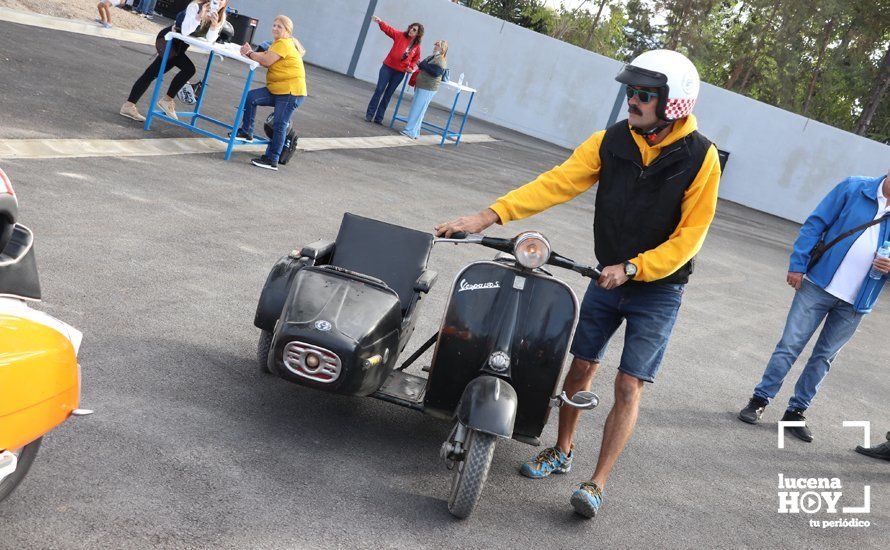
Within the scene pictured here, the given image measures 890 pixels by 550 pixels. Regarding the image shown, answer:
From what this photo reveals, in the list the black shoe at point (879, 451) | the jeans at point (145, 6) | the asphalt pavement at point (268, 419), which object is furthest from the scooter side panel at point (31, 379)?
the jeans at point (145, 6)

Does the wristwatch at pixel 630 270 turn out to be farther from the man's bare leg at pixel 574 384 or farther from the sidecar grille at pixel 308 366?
the sidecar grille at pixel 308 366

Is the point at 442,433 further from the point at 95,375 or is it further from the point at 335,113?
the point at 335,113

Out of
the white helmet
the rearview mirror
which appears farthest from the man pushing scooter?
the rearview mirror

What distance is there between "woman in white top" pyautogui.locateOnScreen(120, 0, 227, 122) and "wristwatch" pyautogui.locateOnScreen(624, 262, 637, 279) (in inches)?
322

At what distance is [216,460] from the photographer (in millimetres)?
4473

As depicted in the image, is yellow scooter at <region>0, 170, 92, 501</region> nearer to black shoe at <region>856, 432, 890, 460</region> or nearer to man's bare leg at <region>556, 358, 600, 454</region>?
man's bare leg at <region>556, 358, 600, 454</region>

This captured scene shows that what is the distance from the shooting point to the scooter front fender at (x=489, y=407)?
4426 millimetres

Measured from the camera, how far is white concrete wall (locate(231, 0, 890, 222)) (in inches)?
1104

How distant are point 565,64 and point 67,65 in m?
17.4

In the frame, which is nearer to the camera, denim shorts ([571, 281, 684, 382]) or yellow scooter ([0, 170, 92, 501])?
yellow scooter ([0, 170, 92, 501])

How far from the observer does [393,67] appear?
19234 millimetres

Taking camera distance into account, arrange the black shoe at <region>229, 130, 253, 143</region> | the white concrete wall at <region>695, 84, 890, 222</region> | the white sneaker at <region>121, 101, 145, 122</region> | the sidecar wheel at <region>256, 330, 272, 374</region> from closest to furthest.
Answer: the sidecar wheel at <region>256, 330, 272, 374</region> → the white sneaker at <region>121, 101, 145, 122</region> → the black shoe at <region>229, 130, 253, 143</region> → the white concrete wall at <region>695, 84, 890, 222</region>

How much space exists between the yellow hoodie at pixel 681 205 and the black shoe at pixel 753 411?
2.84 m

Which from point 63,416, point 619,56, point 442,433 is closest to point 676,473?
point 442,433
